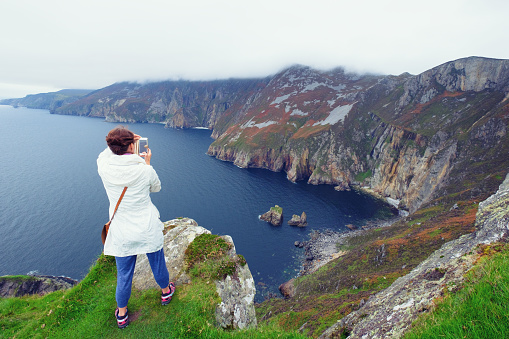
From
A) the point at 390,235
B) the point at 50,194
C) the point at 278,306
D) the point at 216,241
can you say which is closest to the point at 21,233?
the point at 50,194

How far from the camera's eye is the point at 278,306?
36500mm

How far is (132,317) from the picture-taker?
6.03m

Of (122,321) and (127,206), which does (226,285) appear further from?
(127,206)

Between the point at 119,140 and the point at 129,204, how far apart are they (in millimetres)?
1486

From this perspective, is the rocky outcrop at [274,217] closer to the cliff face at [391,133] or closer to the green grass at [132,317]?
the cliff face at [391,133]

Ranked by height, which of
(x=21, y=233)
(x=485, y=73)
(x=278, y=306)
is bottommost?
(x=278, y=306)

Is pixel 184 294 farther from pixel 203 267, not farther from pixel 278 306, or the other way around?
pixel 278 306

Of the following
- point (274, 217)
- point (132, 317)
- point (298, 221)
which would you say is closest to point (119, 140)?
point (132, 317)

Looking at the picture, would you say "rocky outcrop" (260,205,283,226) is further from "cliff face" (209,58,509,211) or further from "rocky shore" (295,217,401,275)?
"cliff face" (209,58,509,211)

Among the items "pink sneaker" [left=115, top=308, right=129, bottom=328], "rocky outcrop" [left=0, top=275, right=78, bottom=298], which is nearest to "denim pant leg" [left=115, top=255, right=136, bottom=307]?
"pink sneaker" [left=115, top=308, right=129, bottom=328]

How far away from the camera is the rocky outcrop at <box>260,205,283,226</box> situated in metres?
66.4

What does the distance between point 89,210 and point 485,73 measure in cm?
13765

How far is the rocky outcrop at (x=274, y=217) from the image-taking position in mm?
66438

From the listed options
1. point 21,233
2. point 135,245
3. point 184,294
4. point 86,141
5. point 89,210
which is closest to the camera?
point 135,245
